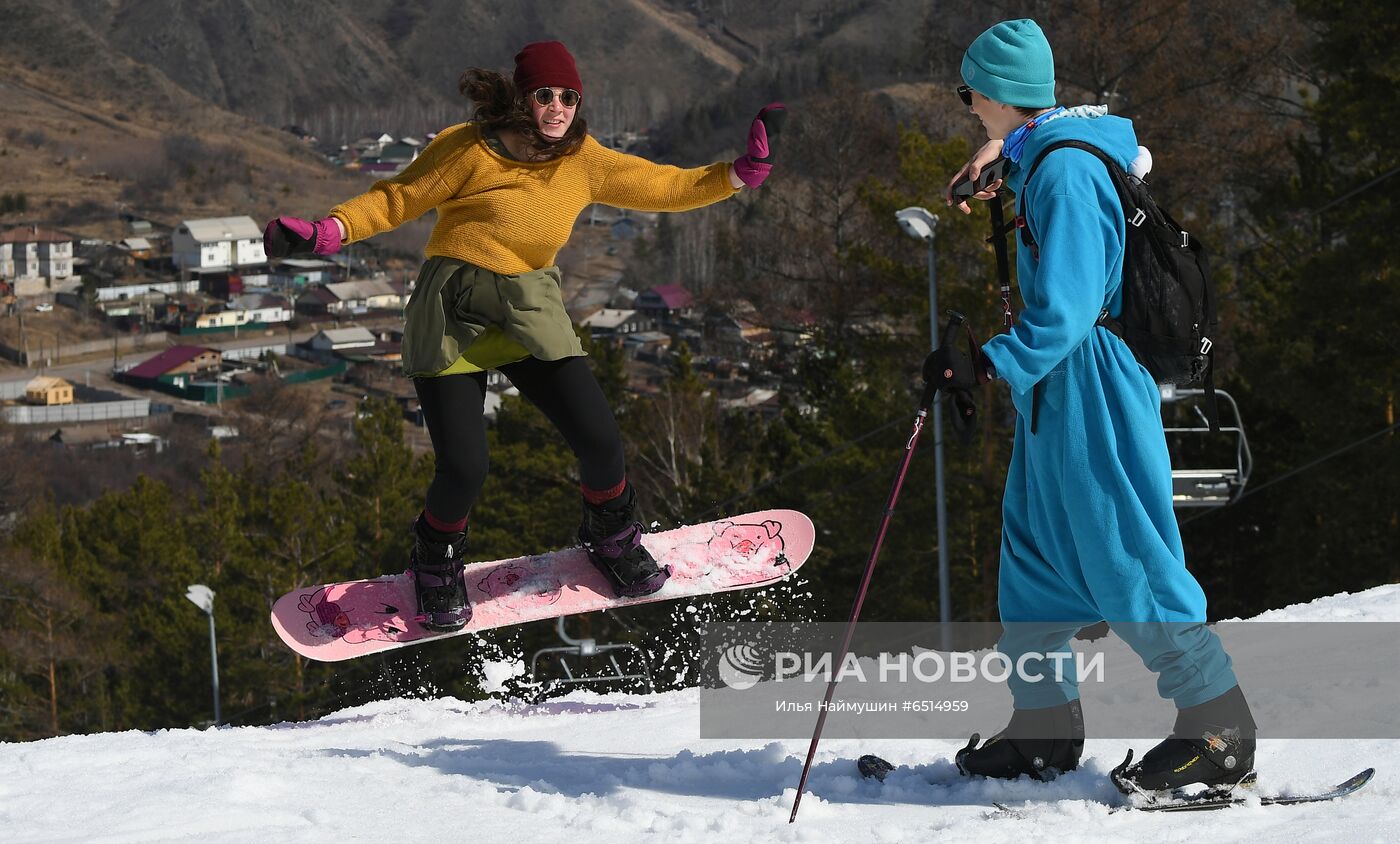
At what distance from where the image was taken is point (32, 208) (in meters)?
127

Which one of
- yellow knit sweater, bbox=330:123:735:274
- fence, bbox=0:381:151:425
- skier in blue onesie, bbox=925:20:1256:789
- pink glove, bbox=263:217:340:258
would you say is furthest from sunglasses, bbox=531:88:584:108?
fence, bbox=0:381:151:425

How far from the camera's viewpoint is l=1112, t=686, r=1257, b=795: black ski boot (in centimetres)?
328

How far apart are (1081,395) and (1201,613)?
1.75ft

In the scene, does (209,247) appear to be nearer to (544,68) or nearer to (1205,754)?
(544,68)

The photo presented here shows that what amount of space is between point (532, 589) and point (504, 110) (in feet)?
6.32

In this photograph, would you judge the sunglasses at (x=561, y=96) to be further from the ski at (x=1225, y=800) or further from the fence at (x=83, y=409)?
the fence at (x=83, y=409)

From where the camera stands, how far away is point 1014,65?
138 inches

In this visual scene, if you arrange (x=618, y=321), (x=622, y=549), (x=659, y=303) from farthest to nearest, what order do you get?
1. (x=659, y=303)
2. (x=618, y=321)
3. (x=622, y=549)

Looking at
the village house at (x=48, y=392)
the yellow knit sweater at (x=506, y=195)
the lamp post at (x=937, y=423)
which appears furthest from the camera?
the village house at (x=48, y=392)

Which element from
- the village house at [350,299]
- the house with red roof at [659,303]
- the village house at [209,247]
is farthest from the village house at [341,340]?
the village house at [209,247]

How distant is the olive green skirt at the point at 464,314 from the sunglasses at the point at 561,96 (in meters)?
0.52

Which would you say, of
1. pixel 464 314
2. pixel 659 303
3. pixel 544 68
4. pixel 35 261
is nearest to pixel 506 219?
pixel 464 314

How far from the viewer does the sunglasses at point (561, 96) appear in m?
4.57

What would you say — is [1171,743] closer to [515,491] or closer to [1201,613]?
[1201,613]
